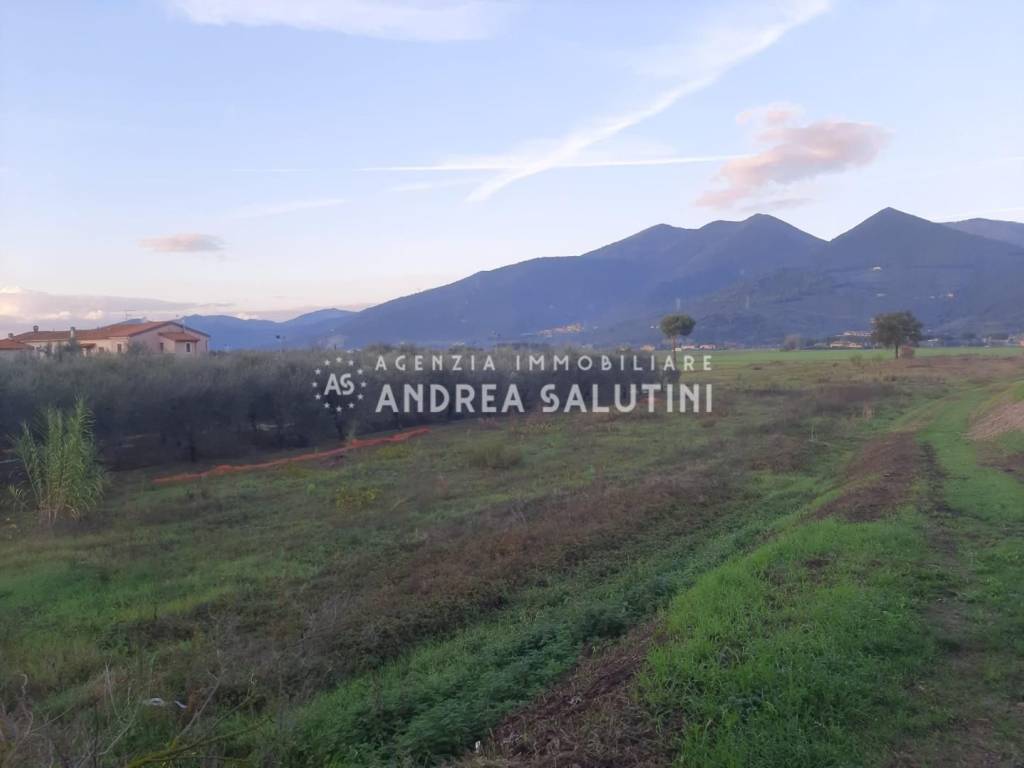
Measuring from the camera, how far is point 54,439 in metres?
13.4

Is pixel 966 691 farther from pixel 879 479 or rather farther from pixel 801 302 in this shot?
pixel 801 302

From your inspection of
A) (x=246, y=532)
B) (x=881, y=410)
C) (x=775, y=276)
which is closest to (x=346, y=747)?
(x=246, y=532)

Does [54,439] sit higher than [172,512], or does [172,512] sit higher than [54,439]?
[54,439]

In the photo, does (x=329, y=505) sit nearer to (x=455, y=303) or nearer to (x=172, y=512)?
(x=172, y=512)

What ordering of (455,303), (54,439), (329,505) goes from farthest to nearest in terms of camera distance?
(455,303) → (329,505) → (54,439)

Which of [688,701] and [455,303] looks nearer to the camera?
[688,701]

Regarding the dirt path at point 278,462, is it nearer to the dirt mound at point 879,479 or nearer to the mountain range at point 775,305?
the dirt mound at point 879,479

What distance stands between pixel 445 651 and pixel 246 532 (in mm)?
7271

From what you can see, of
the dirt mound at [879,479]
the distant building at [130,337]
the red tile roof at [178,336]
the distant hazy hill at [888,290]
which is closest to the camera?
the dirt mound at [879,479]

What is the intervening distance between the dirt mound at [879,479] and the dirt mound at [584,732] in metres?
5.43

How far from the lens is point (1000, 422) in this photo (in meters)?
18.0

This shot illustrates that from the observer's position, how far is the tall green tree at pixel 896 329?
2186 inches

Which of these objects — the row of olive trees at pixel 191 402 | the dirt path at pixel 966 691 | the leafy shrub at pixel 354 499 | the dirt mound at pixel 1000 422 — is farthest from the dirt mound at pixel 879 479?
the row of olive trees at pixel 191 402

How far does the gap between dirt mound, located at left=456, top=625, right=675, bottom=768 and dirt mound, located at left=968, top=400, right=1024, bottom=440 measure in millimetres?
15858
